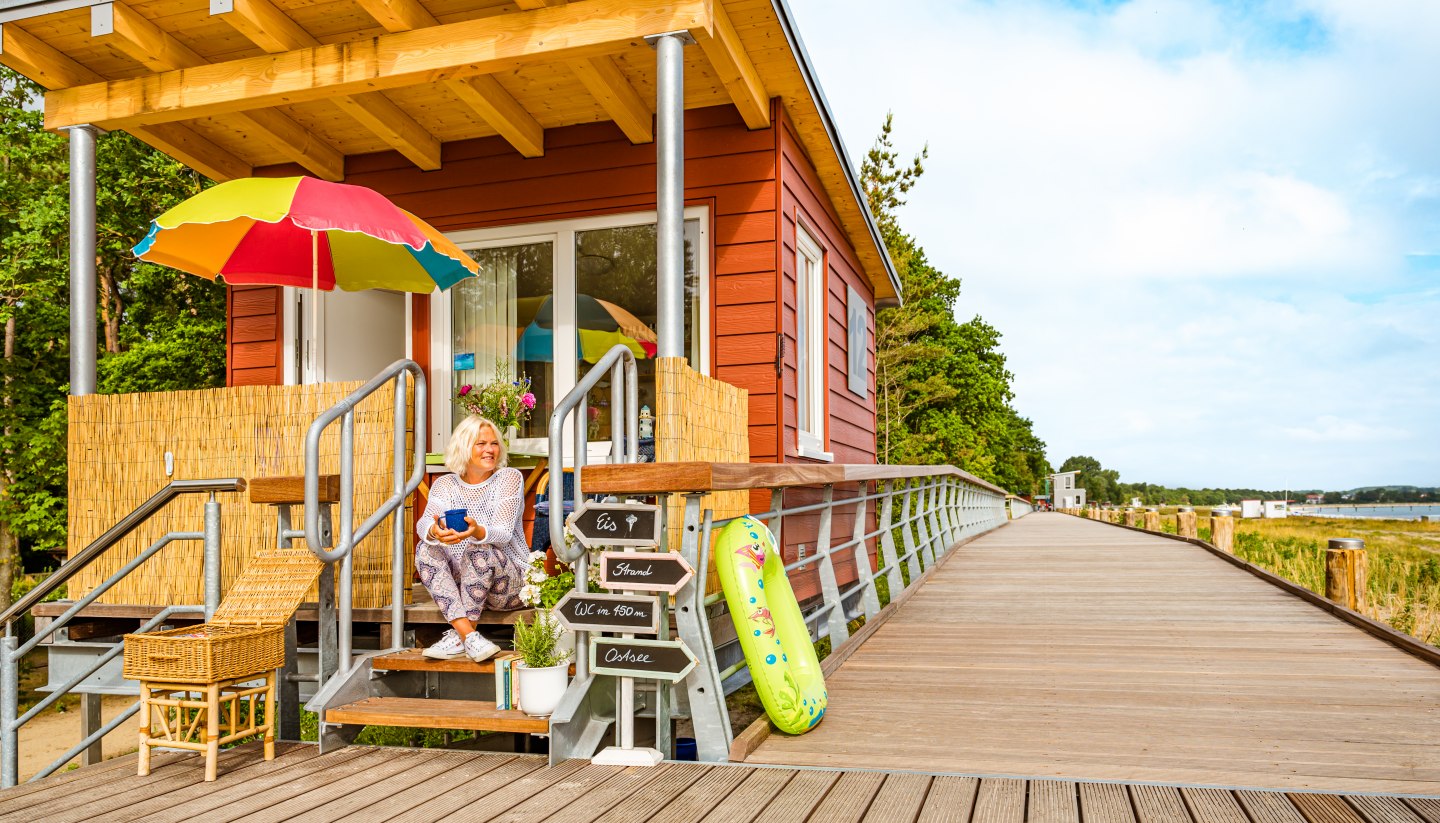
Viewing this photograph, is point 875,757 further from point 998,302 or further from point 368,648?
point 998,302

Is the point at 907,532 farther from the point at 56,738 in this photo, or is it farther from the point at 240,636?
the point at 56,738

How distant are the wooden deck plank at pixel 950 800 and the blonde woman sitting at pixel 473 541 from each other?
1.85 m

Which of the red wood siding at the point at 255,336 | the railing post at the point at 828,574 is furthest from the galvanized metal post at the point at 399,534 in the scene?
the red wood siding at the point at 255,336

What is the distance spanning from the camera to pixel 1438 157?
52.2ft

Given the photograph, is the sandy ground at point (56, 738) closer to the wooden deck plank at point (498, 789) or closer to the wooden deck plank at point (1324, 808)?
the wooden deck plank at point (498, 789)

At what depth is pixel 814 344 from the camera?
7727 millimetres

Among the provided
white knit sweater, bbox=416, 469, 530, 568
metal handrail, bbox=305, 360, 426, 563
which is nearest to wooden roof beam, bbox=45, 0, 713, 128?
metal handrail, bbox=305, 360, 426, 563

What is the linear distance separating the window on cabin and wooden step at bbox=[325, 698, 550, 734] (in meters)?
3.73

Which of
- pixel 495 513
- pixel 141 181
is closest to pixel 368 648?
pixel 495 513

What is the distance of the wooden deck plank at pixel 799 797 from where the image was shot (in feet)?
8.86

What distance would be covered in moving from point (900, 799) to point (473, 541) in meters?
2.06

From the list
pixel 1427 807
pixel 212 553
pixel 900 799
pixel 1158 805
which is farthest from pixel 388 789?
pixel 1427 807

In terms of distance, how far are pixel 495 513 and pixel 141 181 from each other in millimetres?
16449

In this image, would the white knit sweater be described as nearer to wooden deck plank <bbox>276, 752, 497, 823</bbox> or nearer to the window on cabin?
wooden deck plank <bbox>276, 752, 497, 823</bbox>
